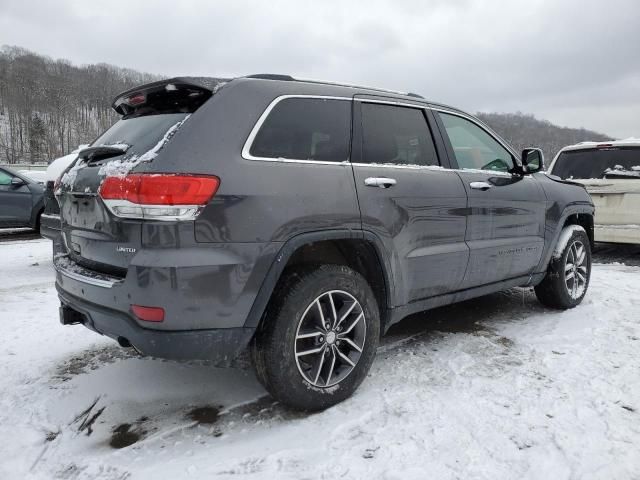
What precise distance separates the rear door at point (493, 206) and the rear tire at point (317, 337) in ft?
3.61

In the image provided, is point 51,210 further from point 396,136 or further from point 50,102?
point 50,102

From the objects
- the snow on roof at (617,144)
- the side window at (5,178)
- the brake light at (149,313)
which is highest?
the snow on roof at (617,144)

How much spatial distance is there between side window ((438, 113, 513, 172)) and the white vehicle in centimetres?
371

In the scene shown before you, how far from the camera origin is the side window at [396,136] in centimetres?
295

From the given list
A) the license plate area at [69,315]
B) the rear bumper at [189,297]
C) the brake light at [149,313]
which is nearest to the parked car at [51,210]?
the license plate area at [69,315]

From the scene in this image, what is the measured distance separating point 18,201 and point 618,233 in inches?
393

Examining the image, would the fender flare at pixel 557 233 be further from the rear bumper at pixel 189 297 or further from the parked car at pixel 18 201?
the parked car at pixel 18 201

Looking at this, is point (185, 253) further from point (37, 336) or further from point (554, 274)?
point (554, 274)

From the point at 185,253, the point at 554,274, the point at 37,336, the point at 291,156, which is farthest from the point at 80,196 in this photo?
the point at 554,274

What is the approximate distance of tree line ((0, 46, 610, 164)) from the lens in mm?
73125

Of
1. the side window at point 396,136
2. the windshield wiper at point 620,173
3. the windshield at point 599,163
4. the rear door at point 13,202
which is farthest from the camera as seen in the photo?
the rear door at point 13,202

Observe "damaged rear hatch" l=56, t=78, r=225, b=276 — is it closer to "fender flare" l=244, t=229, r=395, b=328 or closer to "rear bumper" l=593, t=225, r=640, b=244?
"fender flare" l=244, t=229, r=395, b=328

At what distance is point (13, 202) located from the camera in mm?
8875

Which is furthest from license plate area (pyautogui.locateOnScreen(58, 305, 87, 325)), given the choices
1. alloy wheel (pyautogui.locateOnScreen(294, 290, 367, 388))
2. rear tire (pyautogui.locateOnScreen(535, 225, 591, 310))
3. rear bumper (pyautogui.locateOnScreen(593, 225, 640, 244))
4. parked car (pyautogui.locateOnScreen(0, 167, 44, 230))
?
parked car (pyautogui.locateOnScreen(0, 167, 44, 230))
